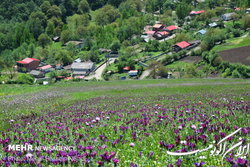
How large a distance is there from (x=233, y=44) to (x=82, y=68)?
61.6 meters

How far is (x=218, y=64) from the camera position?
80.2 m

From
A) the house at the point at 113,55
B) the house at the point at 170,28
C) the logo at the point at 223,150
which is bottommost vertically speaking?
the house at the point at 113,55

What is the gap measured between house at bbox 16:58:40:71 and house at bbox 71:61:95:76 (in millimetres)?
21314

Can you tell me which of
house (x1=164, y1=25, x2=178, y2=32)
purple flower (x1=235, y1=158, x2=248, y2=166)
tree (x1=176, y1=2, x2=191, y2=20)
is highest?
tree (x1=176, y1=2, x2=191, y2=20)

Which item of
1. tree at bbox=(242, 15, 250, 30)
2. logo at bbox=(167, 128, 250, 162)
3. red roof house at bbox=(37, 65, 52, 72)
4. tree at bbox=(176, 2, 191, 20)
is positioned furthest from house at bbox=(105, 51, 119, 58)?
logo at bbox=(167, 128, 250, 162)

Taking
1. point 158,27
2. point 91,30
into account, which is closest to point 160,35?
point 158,27

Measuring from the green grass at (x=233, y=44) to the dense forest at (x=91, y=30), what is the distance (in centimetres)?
301

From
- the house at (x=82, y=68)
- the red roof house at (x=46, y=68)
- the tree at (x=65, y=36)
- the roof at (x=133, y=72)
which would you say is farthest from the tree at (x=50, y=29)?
the roof at (x=133, y=72)

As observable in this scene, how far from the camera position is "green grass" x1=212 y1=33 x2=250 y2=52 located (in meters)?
102

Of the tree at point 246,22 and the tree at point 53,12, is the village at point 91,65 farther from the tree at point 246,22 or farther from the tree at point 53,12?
the tree at point 53,12

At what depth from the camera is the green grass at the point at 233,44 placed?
335 feet

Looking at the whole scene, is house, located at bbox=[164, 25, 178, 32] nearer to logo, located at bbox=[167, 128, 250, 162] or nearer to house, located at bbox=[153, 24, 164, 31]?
house, located at bbox=[153, 24, 164, 31]

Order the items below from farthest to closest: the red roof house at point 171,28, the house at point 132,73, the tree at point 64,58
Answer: the red roof house at point 171,28 < the tree at point 64,58 < the house at point 132,73

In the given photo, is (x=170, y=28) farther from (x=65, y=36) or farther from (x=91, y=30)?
(x=65, y=36)
